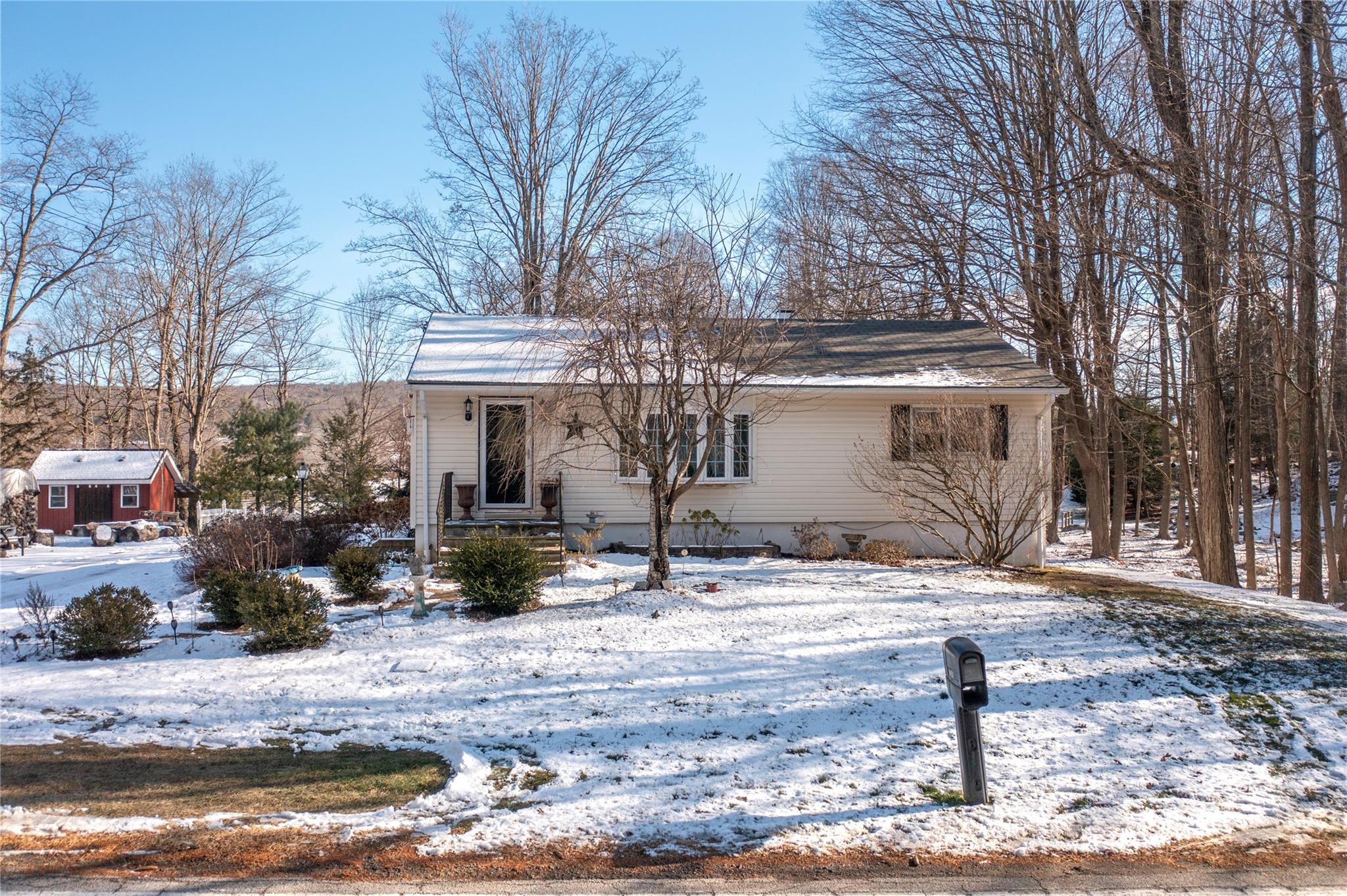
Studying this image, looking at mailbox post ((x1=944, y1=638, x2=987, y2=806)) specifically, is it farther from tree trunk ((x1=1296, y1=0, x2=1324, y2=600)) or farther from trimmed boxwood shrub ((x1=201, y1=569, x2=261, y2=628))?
tree trunk ((x1=1296, y1=0, x2=1324, y2=600))

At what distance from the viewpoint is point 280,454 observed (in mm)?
26953

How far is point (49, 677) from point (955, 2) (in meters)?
15.5

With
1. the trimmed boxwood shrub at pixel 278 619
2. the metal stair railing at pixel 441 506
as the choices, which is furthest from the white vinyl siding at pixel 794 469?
the trimmed boxwood shrub at pixel 278 619

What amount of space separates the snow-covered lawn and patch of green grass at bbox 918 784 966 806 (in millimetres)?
28

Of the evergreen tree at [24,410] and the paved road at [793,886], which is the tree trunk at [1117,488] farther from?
the evergreen tree at [24,410]

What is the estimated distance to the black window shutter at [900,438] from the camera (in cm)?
1276

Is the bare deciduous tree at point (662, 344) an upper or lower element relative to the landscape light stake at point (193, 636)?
upper

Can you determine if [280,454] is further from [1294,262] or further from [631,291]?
[1294,262]

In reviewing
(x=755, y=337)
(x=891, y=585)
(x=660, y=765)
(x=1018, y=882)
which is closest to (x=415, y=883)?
(x=660, y=765)

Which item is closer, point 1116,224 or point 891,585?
point 891,585

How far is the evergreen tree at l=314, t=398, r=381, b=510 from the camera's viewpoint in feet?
78.0

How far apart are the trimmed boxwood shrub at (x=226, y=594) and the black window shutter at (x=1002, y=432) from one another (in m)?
10.8

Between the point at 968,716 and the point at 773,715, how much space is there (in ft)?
6.06

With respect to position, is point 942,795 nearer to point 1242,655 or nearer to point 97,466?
point 1242,655
